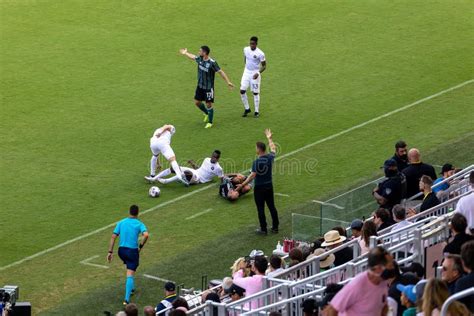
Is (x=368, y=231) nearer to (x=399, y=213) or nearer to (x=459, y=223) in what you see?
(x=399, y=213)

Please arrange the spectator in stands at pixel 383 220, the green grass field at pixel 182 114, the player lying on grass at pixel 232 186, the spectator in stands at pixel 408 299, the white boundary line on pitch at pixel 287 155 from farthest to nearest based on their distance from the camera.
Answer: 1. the player lying on grass at pixel 232 186
2. the green grass field at pixel 182 114
3. the white boundary line on pitch at pixel 287 155
4. the spectator in stands at pixel 383 220
5. the spectator in stands at pixel 408 299

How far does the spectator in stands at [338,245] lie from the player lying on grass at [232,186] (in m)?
5.51

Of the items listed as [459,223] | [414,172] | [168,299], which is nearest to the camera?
[459,223]

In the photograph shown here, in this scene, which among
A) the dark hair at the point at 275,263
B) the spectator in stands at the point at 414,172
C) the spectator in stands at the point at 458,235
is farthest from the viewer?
the spectator in stands at the point at 414,172

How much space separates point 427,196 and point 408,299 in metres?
5.00

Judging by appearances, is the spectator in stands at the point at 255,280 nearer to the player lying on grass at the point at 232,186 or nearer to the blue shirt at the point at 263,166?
the blue shirt at the point at 263,166

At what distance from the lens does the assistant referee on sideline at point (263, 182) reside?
18.6m

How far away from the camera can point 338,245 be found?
1497cm

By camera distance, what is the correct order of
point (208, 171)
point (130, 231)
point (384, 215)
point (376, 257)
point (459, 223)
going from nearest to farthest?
point (376, 257), point (459, 223), point (384, 215), point (130, 231), point (208, 171)

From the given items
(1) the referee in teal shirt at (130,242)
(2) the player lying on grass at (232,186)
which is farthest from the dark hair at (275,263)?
(2) the player lying on grass at (232,186)

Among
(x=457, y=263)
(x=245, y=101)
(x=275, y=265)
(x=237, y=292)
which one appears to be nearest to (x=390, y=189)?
(x=275, y=265)

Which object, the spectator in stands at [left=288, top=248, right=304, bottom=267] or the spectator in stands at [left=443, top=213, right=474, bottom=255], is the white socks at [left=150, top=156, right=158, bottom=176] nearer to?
the spectator in stands at [left=288, top=248, right=304, bottom=267]

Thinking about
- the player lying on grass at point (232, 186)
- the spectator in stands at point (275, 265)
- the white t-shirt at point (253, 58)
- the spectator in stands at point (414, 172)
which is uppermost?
the white t-shirt at point (253, 58)

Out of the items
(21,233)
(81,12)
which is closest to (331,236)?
(21,233)
